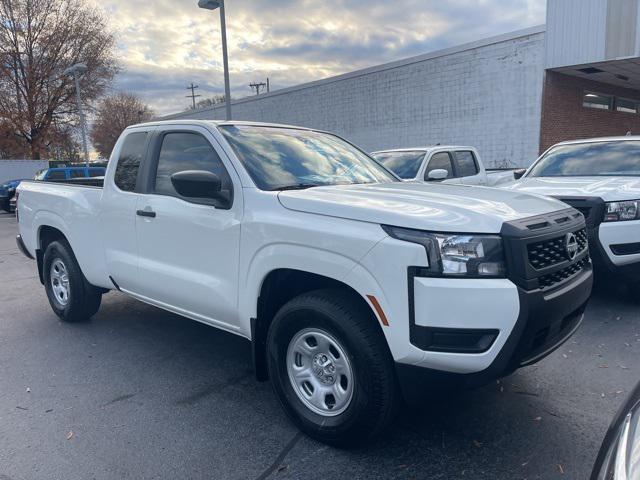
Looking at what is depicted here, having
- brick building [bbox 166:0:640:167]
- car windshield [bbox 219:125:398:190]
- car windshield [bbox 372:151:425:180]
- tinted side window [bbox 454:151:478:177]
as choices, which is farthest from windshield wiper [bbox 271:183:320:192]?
brick building [bbox 166:0:640:167]

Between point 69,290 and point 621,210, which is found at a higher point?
point 621,210

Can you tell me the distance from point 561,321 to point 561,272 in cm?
27

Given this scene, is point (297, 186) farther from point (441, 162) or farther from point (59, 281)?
point (441, 162)

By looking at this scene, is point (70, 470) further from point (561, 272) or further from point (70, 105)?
point (70, 105)

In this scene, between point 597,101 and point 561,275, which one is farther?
point 597,101

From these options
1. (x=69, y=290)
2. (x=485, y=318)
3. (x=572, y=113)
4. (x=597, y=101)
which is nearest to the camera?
(x=485, y=318)

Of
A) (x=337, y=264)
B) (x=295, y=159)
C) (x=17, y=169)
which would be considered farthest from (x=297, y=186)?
(x=17, y=169)

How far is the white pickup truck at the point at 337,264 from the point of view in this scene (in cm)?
247

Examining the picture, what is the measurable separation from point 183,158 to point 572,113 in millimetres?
17767

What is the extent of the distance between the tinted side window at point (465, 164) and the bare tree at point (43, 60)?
27604 mm

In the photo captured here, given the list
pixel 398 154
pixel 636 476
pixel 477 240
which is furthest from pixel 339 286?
pixel 398 154

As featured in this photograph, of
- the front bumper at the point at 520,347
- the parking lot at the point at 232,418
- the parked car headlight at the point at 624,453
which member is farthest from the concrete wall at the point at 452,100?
the parked car headlight at the point at 624,453

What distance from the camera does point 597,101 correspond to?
20078mm

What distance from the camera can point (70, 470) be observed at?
2824mm
